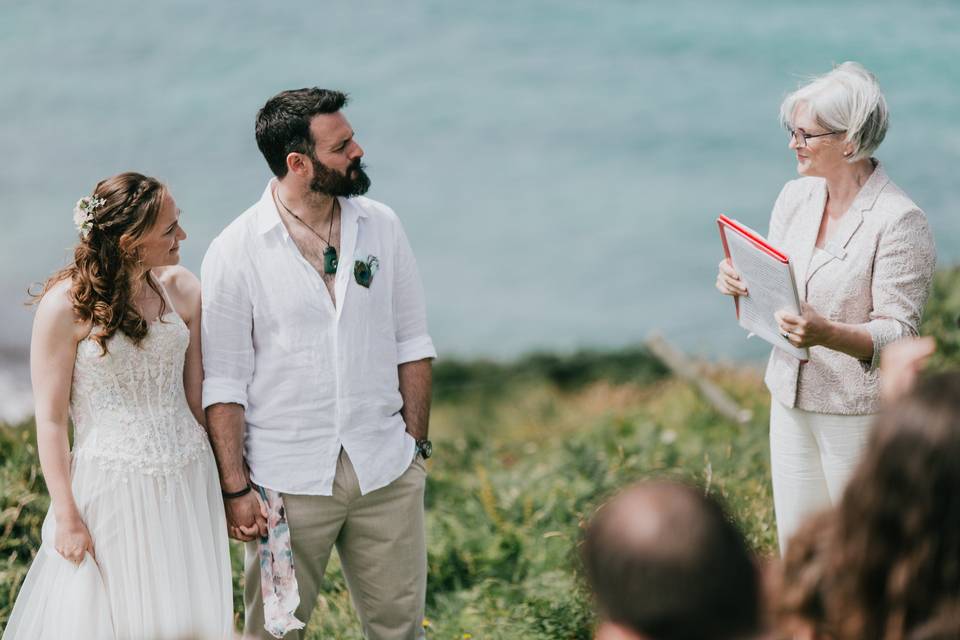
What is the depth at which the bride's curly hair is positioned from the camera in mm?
3107

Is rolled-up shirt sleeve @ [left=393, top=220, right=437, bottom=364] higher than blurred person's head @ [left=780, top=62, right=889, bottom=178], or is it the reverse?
blurred person's head @ [left=780, top=62, right=889, bottom=178]

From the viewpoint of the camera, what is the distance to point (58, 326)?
3.08 metres

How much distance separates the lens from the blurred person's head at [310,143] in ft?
11.3

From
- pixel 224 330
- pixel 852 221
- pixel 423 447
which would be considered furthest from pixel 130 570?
pixel 852 221

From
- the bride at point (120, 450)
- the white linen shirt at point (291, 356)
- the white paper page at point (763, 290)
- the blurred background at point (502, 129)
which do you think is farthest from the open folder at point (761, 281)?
the blurred background at point (502, 129)

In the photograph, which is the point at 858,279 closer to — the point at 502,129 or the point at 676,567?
the point at 676,567

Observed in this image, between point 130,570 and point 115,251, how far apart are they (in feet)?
3.01

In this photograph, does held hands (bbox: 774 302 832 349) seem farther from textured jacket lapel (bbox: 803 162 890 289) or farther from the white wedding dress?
the white wedding dress

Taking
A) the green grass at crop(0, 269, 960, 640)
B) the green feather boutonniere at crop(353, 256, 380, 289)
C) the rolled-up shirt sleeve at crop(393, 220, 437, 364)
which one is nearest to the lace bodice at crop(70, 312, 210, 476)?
the green feather boutonniere at crop(353, 256, 380, 289)

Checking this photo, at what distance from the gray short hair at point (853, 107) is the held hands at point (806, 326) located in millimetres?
519

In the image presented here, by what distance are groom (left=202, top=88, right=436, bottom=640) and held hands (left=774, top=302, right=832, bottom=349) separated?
1.24 meters

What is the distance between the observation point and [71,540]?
10.1 ft

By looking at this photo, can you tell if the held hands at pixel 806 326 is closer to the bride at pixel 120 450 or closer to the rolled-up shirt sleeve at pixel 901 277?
the rolled-up shirt sleeve at pixel 901 277

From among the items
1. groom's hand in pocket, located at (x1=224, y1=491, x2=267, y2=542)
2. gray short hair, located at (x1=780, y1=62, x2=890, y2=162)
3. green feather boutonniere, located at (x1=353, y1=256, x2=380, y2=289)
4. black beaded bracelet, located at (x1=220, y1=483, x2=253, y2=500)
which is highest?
gray short hair, located at (x1=780, y1=62, x2=890, y2=162)
